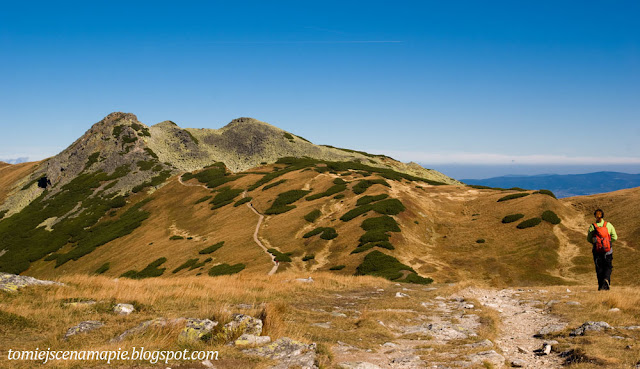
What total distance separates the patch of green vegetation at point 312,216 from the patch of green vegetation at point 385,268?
16.1 m

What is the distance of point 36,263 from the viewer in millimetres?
72688

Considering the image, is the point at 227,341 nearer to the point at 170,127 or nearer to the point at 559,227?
the point at 559,227

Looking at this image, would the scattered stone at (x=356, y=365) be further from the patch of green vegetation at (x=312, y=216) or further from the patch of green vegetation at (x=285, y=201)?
the patch of green vegetation at (x=285, y=201)

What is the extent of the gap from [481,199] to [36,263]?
81.0m

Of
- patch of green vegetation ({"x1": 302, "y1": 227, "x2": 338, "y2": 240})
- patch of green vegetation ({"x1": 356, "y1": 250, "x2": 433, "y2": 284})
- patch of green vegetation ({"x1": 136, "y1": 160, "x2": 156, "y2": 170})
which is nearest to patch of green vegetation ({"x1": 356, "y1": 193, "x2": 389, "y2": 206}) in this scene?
patch of green vegetation ({"x1": 302, "y1": 227, "x2": 338, "y2": 240})

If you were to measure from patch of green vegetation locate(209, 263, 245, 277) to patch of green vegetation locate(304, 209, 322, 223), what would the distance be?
1380cm

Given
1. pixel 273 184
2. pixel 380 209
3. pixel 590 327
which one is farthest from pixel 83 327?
pixel 273 184

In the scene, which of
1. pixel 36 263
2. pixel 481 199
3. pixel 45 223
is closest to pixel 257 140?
pixel 45 223

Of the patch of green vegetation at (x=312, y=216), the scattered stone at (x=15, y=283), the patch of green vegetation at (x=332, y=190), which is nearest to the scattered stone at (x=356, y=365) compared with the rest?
the scattered stone at (x=15, y=283)

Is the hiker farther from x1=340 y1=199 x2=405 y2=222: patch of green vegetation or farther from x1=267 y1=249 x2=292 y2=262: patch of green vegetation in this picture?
x1=340 y1=199 x2=405 y2=222: patch of green vegetation

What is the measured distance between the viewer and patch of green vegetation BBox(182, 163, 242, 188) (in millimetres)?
89700

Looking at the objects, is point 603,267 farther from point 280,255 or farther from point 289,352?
point 280,255

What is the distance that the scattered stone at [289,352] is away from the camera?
28.2 ft

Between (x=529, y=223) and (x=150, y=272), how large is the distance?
44725 mm
